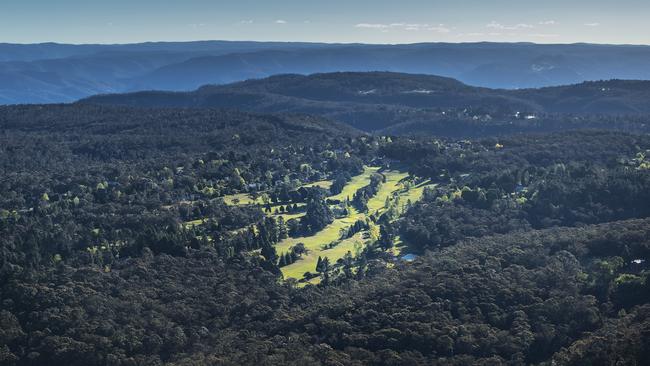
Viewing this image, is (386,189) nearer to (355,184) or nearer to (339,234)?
(355,184)

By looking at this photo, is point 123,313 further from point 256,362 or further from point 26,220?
point 26,220

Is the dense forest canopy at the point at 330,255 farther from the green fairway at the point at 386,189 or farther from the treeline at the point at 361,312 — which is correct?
the green fairway at the point at 386,189

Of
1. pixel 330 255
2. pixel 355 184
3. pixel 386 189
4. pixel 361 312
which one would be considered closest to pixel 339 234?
pixel 330 255

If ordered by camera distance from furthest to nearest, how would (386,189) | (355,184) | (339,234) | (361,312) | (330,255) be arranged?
(355,184) < (386,189) < (339,234) < (330,255) < (361,312)

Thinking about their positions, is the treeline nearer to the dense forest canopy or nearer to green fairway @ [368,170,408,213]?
the dense forest canopy

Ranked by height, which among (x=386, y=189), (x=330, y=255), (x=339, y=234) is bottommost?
(x=330, y=255)

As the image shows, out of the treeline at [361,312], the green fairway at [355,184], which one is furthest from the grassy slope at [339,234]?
the treeline at [361,312]

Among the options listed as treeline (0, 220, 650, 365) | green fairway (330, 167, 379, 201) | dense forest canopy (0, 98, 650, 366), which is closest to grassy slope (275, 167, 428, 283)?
green fairway (330, 167, 379, 201)

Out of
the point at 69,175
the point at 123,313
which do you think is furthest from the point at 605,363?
the point at 69,175
